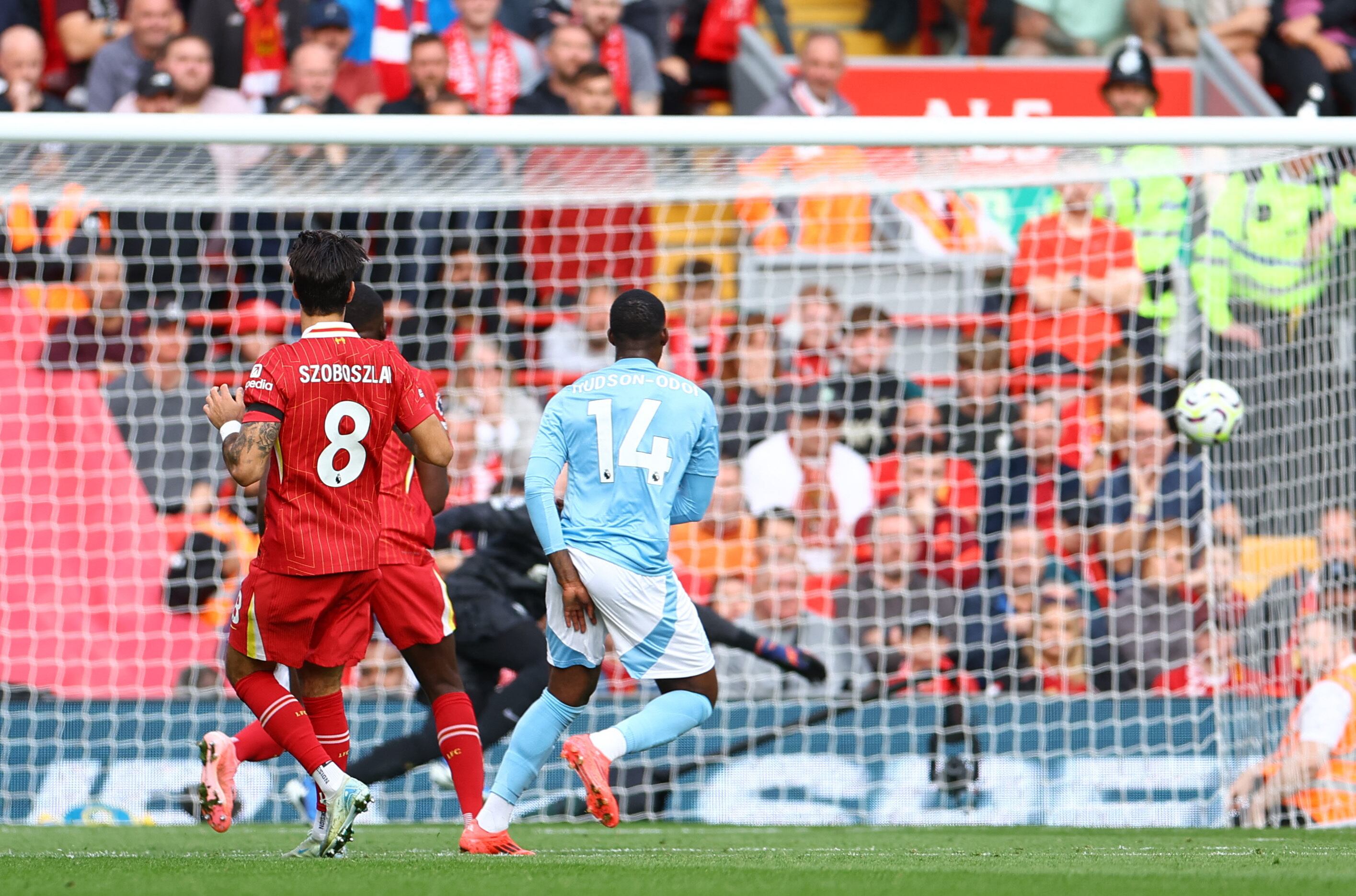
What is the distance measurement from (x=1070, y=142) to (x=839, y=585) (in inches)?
110

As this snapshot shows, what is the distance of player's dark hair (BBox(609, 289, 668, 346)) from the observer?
231 inches

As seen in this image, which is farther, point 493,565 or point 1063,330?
point 1063,330

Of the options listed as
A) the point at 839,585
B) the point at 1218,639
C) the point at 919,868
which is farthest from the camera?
the point at 839,585

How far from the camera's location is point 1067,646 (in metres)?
8.96

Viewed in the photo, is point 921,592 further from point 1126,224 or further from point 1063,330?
point 1126,224

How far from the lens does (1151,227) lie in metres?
9.94

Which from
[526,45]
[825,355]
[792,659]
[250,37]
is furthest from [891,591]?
[250,37]

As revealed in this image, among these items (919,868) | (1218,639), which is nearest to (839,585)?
(1218,639)

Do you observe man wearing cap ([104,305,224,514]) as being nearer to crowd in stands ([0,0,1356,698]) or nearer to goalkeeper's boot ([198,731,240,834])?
crowd in stands ([0,0,1356,698])

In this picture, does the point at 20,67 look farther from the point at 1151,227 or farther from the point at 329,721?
the point at 1151,227

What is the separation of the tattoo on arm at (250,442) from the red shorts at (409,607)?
37.6 inches

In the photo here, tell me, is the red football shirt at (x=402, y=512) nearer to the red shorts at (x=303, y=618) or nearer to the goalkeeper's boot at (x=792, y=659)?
the red shorts at (x=303, y=618)

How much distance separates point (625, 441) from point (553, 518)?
14.2 inches

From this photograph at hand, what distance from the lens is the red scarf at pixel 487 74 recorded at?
11.6 metres
